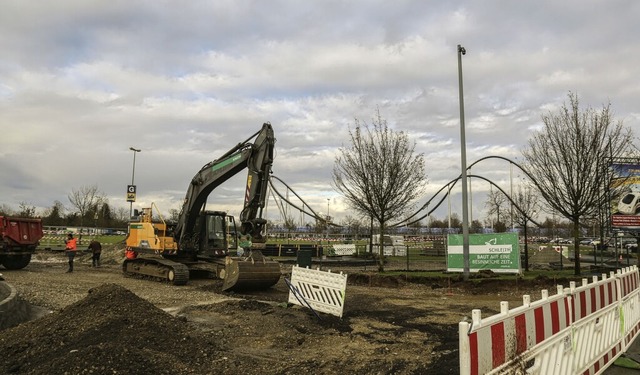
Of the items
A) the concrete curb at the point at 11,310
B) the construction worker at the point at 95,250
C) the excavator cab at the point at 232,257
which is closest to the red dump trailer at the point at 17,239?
the construction worker at the point at 95,250

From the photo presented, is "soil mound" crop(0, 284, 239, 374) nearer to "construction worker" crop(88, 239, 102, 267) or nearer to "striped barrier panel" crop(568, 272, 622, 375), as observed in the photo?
"striped barrier panel" crop(568, 272, 622, 375)

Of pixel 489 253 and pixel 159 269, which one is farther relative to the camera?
pixel 489 253

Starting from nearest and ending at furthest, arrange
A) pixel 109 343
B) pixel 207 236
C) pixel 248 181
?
pixel 109 343 → pixel 248 181 → pixel 207 236

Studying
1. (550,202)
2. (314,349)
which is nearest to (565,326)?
(314,349)

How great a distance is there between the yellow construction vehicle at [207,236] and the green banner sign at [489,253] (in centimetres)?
912

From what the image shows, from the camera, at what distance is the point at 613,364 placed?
6.87 metres

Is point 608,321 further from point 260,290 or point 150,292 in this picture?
point 150,292

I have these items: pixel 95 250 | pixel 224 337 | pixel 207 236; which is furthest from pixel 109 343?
pixel 95 250

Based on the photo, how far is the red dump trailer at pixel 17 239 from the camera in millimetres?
19906

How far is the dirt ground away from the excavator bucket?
1.34 metres

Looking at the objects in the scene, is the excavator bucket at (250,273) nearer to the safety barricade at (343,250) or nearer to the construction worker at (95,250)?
the construction worker at (95,250)

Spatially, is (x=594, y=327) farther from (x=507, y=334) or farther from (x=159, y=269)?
(x=159, y=269)

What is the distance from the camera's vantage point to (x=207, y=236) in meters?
19.0

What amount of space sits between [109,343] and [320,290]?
514 cm
